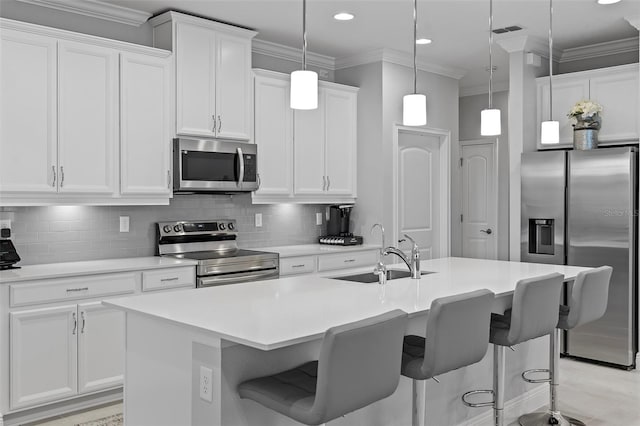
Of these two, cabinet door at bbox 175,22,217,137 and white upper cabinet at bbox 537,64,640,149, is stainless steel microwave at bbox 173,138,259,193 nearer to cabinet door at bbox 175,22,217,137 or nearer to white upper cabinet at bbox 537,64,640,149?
cabinet door at bbox 175,22,217,137

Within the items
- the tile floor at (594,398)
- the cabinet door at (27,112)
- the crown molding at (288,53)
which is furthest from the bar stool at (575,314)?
the crown molding at (288,53)

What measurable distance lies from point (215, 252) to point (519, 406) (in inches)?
98.6

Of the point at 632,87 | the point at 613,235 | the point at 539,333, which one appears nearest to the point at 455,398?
the point at 539,333

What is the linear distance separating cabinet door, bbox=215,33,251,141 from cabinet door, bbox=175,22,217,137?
6 centimetres

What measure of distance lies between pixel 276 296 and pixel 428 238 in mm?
3761

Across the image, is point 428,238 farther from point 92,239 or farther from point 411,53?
point 92,239

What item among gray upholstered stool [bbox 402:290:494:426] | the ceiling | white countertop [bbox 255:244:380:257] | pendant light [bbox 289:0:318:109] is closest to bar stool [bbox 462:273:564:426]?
gray upholstered stool [bbox 402:290:494:426]

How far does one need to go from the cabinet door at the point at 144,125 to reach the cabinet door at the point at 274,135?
871mm

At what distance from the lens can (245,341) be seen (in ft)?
6.59

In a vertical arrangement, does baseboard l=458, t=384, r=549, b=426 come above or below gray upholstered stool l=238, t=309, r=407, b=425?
below

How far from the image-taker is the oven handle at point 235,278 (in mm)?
4398

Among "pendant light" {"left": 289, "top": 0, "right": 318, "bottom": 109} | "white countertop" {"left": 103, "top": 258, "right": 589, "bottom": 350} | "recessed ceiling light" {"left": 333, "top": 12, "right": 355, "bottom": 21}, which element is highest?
"recessed ceiling light" {"left": 333, "top": 12, "right": 355, "bottom": 21}

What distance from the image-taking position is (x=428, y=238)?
20.9 feet

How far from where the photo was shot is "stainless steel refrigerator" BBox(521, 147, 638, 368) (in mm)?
4840
